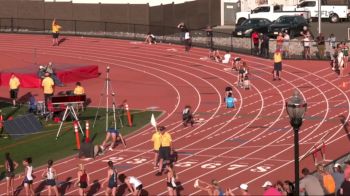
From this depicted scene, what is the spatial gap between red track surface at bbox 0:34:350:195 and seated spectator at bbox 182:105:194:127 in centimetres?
33

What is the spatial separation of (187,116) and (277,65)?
10437 mm

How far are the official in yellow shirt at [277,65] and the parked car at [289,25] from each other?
13.9 meters

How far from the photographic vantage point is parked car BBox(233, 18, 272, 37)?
62.9 m

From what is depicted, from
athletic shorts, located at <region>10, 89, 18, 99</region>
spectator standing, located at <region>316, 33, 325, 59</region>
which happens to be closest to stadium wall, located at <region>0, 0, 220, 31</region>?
spectator standing, located at <region>316, 33, 325, 59</region>

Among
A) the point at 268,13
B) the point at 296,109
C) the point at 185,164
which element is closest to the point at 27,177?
the point at 185,164

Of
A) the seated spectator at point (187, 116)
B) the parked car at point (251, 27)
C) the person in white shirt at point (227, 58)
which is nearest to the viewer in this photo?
the seated spectator at point (187, 116)

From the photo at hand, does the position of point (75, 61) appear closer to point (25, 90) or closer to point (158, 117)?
point (25, 90)

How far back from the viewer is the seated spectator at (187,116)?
3797 centimetres

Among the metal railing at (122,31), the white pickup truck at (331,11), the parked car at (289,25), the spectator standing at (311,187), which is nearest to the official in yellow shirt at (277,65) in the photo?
the metal railing at (122,31)

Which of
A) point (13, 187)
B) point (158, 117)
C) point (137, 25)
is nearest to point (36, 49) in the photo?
point (137, 25)

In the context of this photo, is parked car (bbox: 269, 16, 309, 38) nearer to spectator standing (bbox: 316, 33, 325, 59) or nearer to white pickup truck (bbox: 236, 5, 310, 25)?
white pickup truck (bbox: 236, 5, 310, 25)

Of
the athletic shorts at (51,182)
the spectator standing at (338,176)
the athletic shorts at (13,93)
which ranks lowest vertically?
the athletic shorts at (51,182)

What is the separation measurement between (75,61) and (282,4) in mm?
27863

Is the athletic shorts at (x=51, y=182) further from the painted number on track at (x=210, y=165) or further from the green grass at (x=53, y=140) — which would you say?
the painted number on track at (x=210, y=165)
